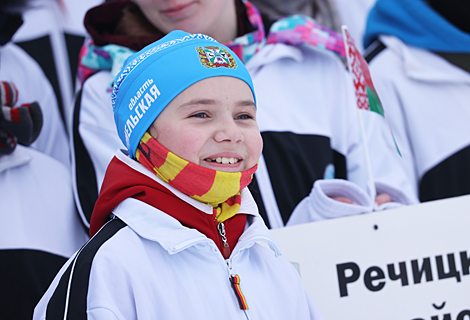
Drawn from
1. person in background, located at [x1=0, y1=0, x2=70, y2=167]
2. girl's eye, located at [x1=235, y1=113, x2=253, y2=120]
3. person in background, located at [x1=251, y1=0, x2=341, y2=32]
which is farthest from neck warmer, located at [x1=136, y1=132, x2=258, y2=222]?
person in background, located at [x1=251, y1=0, x2=341, y2=32]

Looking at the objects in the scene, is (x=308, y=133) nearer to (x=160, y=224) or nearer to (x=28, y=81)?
(x=160, y=224)

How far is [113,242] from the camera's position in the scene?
94 cm

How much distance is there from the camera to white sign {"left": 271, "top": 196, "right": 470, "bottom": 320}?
1.38m

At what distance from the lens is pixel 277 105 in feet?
5.82

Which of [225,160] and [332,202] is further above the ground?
[225,160]

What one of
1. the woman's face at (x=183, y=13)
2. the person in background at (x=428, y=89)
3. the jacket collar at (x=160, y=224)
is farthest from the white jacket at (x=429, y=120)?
the jacket collar at (x=160, y=224)

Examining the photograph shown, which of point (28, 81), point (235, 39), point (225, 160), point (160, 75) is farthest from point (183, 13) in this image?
point (28, 81)

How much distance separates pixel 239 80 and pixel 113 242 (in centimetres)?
40

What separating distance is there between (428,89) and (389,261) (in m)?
1.02

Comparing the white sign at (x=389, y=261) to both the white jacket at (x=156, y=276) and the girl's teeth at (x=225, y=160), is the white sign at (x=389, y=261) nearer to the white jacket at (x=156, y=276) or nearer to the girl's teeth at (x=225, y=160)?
the white jacket at (x=156, y=276)

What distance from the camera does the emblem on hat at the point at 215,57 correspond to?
102cm

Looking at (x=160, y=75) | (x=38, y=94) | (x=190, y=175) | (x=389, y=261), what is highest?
(x=160, y=75)

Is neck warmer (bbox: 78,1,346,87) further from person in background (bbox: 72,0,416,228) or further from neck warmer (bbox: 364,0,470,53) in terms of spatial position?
neck warmer (bbox: 364,0,470,53)

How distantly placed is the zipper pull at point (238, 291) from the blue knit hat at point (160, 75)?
32 cm
